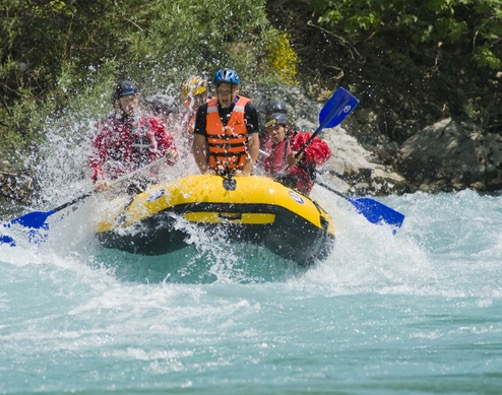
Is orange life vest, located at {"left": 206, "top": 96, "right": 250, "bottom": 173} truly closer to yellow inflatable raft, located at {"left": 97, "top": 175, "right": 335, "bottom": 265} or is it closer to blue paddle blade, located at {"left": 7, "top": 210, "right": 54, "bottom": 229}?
yellow inflatable raft, located at {"left": 97, "top": 175, "right": 335, "bottom": 265}

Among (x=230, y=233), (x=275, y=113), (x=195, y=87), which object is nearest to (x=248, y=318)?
(x=230, y=233)

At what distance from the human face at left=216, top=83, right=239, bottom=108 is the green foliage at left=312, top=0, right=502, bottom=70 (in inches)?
267

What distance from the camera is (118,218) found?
20.7 ft

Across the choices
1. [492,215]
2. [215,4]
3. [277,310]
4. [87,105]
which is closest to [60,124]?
[87,105]

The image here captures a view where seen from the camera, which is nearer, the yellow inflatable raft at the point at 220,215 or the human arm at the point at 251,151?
the yellow inflatable raft at the point at 220,215

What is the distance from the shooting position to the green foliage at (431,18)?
12.9 meters

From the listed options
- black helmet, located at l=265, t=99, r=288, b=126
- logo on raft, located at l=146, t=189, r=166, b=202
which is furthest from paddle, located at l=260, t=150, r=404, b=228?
logo on raft, located at l=146, t=189, r=166, b=202

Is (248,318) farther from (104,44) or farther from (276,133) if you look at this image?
(104,44)

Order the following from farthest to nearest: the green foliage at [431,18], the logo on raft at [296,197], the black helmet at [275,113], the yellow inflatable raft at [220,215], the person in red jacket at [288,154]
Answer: the green foliage at [431,18]
the person in red jacket at [288,154]
the black helmet at [275,113]
the logo on raft at [296,197]
the yellow inflatable raft at [220,215]

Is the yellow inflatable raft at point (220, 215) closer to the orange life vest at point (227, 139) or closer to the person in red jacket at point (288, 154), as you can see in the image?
the orange life vest at point (227, 139)

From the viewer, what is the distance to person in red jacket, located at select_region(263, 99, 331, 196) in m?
7.27

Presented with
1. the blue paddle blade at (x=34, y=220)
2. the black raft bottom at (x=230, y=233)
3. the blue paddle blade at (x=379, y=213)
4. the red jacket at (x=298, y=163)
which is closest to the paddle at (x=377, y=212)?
the blue paddle blade at (x=379, y=213)

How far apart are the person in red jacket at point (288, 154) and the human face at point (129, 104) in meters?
1.02

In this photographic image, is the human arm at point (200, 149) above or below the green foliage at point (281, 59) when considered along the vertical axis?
below
